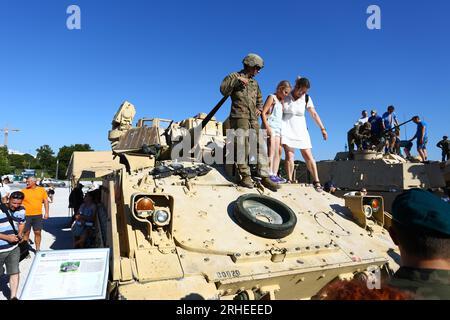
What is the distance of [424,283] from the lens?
146 cm

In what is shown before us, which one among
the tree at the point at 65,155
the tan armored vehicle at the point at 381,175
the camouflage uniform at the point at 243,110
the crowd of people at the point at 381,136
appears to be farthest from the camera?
the tree at the point at 65,155

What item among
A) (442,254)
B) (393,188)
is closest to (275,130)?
(442,254)

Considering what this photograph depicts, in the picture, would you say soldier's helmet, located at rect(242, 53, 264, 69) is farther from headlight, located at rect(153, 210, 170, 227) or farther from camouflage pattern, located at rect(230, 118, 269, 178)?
headlight, located at rect(153, 210, 170, 227)

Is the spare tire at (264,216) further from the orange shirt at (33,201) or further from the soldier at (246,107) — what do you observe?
the orange shirt at (33,201)

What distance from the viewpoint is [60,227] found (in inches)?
464

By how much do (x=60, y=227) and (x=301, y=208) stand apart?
969 cm

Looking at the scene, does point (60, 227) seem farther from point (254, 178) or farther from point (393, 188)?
point (393, 188)

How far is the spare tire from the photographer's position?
3.84 meters

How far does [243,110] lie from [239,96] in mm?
200

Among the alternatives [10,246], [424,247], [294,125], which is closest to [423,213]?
[424,247]

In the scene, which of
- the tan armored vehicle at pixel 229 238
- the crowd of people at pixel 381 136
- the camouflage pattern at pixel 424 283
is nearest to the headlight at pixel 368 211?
the tan armored vehicle at pixel 229 238

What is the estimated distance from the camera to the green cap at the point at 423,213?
1.52 metres

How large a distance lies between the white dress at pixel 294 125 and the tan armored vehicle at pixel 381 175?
16.8 feet

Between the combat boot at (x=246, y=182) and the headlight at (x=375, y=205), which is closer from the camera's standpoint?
the combat boot at (x=246, y=182)
